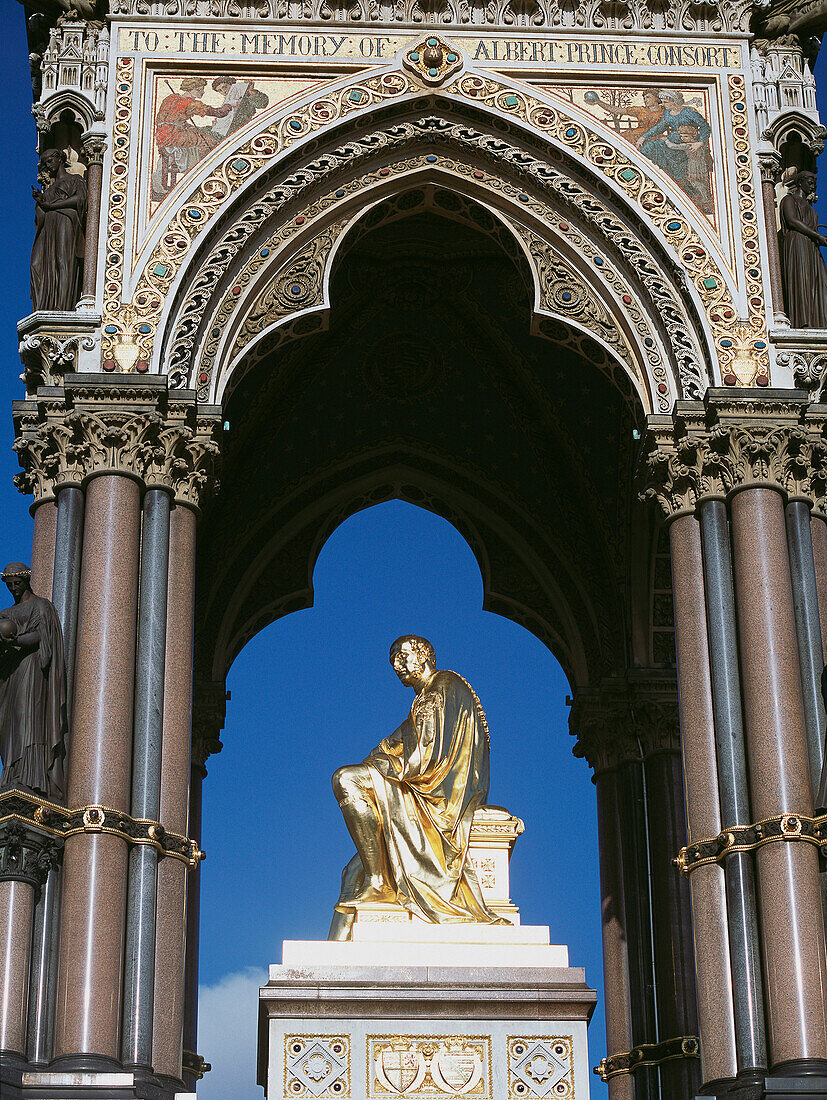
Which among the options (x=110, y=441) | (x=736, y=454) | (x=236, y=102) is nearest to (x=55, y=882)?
(x=110, y=441)

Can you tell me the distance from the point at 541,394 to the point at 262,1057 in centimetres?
888

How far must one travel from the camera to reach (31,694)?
697 inches

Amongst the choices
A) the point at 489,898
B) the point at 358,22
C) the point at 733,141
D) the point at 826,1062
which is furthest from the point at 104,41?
the point at 826,1062

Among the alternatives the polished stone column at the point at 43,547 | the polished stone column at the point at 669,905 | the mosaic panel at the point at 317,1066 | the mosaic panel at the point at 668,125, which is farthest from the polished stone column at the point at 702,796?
the polished stone column at the point at 43,547

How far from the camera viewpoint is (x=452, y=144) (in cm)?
2108

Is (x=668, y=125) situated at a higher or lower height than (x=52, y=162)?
higher

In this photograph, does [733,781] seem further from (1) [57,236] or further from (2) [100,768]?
(1) [57,236]

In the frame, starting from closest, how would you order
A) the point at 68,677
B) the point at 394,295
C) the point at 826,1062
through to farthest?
the point at 826,1062
the point at 68,677
the point at 394,295

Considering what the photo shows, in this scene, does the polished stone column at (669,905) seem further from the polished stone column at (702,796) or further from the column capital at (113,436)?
the column capital at (113,436)

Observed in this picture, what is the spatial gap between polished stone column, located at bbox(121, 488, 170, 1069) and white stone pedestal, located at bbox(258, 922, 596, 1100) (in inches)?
69.0

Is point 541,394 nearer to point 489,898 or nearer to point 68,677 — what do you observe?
point 489,898

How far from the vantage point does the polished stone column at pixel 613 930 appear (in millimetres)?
22516

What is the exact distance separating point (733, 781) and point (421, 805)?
3.53m

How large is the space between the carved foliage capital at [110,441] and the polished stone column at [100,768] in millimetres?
236
